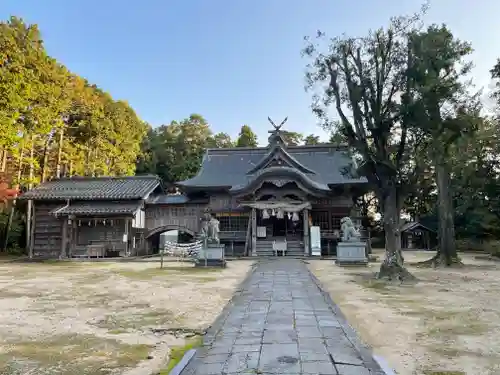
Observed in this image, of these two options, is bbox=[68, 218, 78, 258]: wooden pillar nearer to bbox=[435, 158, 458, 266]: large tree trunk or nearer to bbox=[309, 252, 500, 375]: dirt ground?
bbox=[309, 252, 500, 375]: dirt ground

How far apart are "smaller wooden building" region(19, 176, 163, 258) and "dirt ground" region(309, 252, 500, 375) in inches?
586

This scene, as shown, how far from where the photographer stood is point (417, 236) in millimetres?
35344

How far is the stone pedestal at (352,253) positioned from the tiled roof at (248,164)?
7476mm

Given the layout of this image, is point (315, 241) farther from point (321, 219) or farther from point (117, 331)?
point (117, 331)

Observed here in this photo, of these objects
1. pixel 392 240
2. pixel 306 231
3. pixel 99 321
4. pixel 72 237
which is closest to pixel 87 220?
pixel 72 237

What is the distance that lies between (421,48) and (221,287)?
371 inches

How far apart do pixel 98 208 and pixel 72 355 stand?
19.3 meters

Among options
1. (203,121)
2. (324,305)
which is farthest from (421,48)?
(203,121)

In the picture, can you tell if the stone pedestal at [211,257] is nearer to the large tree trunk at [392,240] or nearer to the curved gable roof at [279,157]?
the large tree trunk at [392,240]

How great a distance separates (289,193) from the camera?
75.2ft

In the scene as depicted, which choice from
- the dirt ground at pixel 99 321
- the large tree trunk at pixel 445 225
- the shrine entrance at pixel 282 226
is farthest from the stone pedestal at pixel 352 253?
the shrine entrance at pixel 282 226

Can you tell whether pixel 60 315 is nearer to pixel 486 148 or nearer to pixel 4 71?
pixel 4 71

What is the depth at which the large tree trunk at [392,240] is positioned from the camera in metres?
11.7

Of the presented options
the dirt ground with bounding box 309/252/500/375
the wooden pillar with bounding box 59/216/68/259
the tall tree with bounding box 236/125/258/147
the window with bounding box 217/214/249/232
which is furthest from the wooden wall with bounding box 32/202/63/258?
the tall tree with bounding box 236/125/258/147
